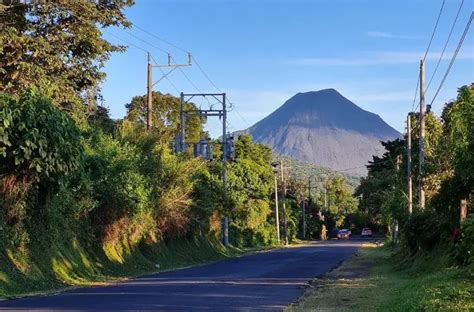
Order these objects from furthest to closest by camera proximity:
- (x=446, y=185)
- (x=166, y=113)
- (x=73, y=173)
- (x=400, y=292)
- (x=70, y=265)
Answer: (x=166, y=113) → (x=70, y=265) → (x=446, y=185) → (x=73, y=173) → (x=400, y=292)

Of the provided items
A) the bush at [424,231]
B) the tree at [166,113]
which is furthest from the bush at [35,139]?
the tree at [166,113]

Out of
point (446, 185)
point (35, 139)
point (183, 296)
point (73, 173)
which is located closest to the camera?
point (183, 296)

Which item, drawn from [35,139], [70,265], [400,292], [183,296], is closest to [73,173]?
[35,139]

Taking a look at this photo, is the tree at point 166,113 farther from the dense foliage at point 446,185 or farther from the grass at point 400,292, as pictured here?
the grass at point 400,292

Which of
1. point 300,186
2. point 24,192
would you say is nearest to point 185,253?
point 24,192

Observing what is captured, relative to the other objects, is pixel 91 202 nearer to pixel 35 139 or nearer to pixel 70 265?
pixel 70 265

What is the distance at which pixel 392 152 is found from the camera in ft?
222

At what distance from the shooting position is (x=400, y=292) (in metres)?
16.3

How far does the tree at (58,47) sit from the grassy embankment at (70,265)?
515 centimetres

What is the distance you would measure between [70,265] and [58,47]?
7865mm

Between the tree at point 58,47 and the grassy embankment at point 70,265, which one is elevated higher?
the tree at point 58,47

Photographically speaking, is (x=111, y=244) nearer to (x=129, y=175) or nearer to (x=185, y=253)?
(x=129, y=175)

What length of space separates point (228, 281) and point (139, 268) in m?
9.17

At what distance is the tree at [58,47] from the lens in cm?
2216
